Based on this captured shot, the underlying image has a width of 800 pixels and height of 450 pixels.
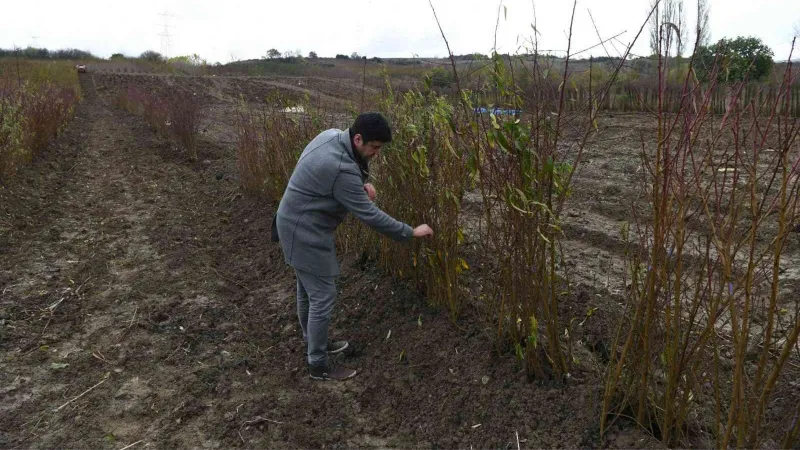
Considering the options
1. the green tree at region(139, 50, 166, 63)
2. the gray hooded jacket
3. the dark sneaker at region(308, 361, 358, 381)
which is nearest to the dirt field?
the dark sneaker at region(308, 361, 358, 381)

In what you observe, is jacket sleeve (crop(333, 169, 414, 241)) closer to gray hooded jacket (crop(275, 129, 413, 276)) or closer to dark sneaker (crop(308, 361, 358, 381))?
gray hooded jacket (crop(275, 129, 413, 276))

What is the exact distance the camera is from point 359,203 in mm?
2969

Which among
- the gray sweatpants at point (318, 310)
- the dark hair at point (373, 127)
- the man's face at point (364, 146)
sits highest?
the dark hair at point (373, 127)

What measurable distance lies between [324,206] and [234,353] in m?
1.19

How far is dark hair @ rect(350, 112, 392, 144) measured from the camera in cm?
292

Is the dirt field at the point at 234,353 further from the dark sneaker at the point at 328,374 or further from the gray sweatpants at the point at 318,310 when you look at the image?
the gray sweatpants at the point at 318,310

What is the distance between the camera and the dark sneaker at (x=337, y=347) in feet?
11.5

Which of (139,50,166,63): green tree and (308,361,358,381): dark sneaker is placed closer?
(308,361,358,381): dark sneaker

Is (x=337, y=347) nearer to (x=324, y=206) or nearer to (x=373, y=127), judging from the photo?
(x=324, y=206)

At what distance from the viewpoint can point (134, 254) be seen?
17.8 feet

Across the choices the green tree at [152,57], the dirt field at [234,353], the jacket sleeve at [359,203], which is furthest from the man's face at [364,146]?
the green tree at [152,57]

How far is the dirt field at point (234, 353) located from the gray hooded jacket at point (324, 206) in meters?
0.70

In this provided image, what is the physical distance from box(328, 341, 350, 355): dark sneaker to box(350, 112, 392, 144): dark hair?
4.16ft

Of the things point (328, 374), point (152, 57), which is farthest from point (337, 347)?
point (152, 57)
